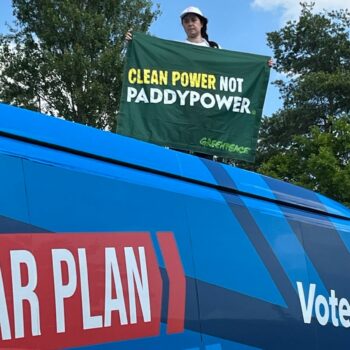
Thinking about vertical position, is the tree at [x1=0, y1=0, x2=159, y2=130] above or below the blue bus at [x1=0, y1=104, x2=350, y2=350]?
above

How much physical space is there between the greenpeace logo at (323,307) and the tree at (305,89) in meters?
18.3

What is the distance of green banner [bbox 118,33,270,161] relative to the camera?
481 centimetres

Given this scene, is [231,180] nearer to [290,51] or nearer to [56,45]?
[56,45]

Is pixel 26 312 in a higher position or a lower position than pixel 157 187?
lower

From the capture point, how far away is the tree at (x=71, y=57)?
21141 mm

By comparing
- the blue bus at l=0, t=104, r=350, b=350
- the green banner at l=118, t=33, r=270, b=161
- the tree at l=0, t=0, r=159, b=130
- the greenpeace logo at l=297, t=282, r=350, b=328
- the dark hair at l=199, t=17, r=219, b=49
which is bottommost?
the greenpeace logo at l=297, t=282, r=350, b=328

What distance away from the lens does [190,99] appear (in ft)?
16.2

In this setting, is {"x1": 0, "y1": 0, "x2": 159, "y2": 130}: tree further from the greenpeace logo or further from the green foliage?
the greenpeace logo

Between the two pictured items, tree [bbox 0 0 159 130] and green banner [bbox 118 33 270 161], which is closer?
green banner [bbox 118 33 270 161]

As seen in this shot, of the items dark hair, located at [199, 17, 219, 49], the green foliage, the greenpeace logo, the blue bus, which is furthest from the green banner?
the green foliage

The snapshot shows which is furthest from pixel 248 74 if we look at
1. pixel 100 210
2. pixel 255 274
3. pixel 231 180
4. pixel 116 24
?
pixel 116 24

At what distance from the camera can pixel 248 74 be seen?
525 centimetres

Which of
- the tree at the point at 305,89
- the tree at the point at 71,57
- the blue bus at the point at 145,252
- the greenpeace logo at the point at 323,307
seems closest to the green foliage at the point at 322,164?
the tree at the point at 305,89

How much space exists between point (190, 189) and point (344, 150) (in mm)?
19168
